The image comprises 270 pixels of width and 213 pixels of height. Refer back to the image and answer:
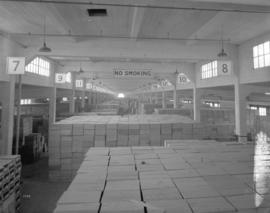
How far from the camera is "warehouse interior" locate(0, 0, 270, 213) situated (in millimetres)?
2754

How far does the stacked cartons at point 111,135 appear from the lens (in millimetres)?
8234

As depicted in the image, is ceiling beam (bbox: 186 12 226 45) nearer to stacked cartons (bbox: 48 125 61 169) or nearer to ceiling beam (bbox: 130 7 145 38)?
ceiling beam (bbox: 130 7 145 38)

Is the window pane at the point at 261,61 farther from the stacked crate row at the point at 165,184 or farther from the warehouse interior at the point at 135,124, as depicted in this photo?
the stacked crate row at the point at 165,184

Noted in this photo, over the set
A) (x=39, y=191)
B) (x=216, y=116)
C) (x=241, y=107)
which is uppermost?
(x=241, y=107)

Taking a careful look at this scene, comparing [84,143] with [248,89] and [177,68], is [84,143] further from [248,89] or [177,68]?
[177,68]

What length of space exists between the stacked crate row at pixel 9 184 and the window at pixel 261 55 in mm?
11514

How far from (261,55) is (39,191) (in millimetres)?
12165

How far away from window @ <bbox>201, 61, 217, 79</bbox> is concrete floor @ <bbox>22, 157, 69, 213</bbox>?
38.1 ft

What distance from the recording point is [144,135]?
8.56 metres

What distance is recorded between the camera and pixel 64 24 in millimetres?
7711

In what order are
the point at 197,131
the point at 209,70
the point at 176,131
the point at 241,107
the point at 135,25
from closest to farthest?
the point at 135,25 → the point at 176,131 → the point at 197,131 → the point at 241,107 → the point at 209,70

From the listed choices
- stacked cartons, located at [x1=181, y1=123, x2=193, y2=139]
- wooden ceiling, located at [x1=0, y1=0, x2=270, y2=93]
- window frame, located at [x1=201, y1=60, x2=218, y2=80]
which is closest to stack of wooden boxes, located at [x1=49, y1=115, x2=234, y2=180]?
stacked cartons, located at [x1=181, y1=123, x2=193, y2=139]

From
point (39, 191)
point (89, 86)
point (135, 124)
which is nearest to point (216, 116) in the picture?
point (135, 124)

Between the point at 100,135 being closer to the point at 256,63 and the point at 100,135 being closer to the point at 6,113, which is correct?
the point at 6,113
